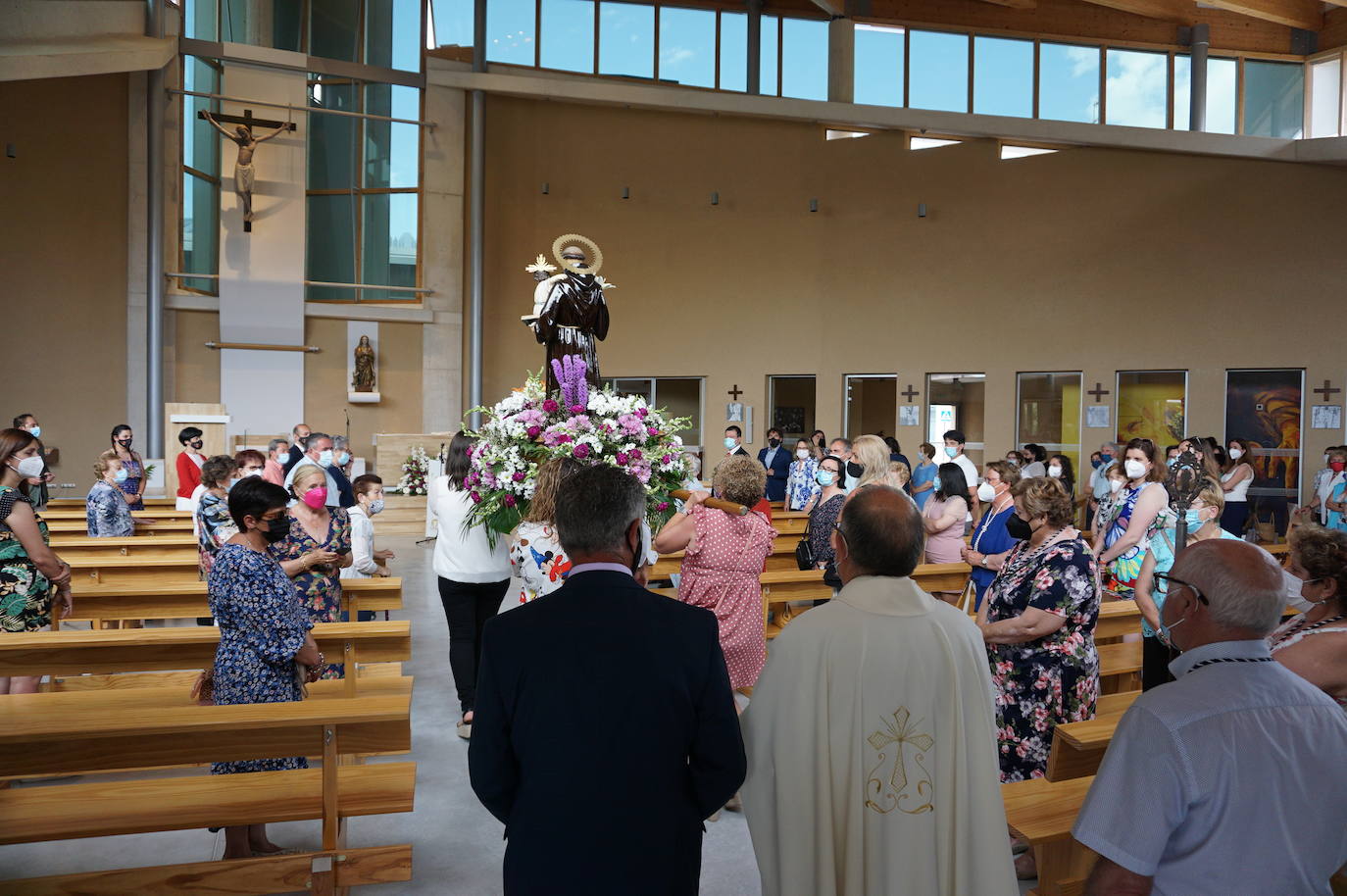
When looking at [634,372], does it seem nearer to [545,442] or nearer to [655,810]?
[545,442]

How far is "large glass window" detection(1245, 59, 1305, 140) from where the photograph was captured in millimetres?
13891

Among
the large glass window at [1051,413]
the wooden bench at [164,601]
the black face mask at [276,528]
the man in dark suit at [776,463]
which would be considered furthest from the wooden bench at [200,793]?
the large glass window at [1051,413]

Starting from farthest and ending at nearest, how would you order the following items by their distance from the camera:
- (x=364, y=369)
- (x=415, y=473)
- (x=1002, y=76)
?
(x=364, y=369)
(x=1002, y=76)
(x=415, y=473)

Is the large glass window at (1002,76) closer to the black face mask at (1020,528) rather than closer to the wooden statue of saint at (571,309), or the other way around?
the wooden statue of saint at (571,309)

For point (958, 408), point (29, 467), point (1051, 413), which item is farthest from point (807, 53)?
point (29, 467)

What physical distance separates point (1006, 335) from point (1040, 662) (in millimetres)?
11768

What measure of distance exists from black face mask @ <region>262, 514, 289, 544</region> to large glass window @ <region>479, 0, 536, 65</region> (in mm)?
14767

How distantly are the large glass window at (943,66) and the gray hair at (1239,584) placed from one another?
1482 centimetres

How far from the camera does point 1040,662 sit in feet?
10.8

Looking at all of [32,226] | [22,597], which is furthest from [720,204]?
[22,597]

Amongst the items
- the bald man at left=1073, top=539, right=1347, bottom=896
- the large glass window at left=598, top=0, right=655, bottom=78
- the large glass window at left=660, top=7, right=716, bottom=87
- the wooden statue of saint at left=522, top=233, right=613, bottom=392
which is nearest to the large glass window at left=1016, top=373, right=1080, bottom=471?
the large glass window at left=660, top=7, right=716, bottom=87

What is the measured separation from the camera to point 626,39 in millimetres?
16203

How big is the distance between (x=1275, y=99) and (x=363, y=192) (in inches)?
561

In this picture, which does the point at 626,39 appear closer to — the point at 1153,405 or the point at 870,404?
the point at 870,404
